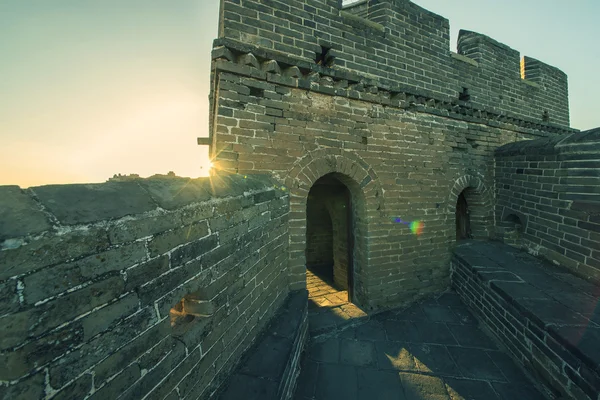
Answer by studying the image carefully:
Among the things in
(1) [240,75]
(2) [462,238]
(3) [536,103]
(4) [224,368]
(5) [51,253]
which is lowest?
(4) [224,368]

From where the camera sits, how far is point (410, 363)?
312 centimetres

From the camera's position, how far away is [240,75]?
10.8 feet

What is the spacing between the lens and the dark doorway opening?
586 centimetres

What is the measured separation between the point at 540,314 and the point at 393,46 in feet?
14.9

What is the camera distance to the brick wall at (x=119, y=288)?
2.75 feet

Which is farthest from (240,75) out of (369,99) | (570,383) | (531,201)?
(531,201)

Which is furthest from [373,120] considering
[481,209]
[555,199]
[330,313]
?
[481,209]

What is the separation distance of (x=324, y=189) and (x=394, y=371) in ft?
17.8

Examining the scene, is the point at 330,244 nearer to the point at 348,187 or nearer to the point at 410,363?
the point at 348,187

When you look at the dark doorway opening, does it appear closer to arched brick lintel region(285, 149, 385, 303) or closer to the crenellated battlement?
the crenellated battlement

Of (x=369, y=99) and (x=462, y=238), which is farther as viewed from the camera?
(x=462, y=238)

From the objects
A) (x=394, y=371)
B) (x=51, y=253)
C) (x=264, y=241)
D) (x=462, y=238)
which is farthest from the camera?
(x=462, y=238)

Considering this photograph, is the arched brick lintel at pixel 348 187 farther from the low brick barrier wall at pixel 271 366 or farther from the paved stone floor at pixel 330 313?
the low brick barrier wall at pixel 271 366

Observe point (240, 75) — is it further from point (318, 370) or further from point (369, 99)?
point (318, 370)
